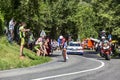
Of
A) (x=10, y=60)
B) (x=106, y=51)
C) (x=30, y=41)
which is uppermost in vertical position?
(x=30, y=41)

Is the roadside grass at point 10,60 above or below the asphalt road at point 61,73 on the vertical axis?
above

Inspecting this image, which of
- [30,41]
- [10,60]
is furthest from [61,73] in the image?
[30,41]

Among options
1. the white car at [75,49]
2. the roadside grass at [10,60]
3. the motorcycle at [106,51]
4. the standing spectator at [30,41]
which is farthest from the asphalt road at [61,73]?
the white car at [75,49]

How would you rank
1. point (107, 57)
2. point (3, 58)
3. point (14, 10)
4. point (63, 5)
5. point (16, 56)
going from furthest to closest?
point (63, 5) < point (14, 10) < point (107, 57) < point (16, 56) < point (3, 58)

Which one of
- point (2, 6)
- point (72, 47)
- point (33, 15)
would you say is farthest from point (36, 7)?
point (72, 47)

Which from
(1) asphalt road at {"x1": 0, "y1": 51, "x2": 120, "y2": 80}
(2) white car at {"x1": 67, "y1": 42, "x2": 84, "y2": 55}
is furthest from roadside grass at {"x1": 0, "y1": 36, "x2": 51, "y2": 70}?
(2) white car at {"x1": 67, "y1": 42, "x2": 84, "y2": 55}

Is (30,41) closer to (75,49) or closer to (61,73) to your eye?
(75,49)

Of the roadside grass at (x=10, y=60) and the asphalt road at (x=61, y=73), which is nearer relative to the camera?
the asphalt road at (x=61, y=73)

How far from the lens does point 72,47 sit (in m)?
50.0

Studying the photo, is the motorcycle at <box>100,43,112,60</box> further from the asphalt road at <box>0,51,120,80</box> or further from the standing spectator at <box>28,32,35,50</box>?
the asphalt road at <box>0,51,120,80</box>

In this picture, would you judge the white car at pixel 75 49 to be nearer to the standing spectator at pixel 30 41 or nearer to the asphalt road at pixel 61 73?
the standing spectator at pixel 30 41

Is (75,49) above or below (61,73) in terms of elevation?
below

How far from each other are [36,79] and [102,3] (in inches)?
1298

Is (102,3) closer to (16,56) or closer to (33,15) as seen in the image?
(33,15)
